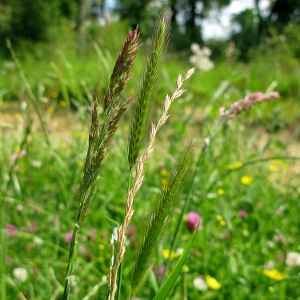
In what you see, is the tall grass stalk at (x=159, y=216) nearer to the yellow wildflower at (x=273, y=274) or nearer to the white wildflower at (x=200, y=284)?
the white wildflower at (x=200, y=284)

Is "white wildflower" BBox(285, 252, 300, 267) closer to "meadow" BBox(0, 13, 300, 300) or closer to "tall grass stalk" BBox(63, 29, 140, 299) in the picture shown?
"meadow" BBox(0, 13, 300, 300)

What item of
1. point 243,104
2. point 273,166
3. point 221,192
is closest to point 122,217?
point 221,192

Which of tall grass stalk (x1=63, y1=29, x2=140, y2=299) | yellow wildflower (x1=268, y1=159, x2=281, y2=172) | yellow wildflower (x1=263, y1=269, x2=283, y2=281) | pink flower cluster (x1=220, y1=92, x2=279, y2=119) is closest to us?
tall grass stalk (x1=63, y1=29, x2=140, y2=299)

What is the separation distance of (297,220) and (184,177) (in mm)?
1631

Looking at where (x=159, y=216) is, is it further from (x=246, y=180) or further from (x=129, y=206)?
(x=246, y=180)

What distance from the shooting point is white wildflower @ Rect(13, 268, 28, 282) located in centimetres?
130

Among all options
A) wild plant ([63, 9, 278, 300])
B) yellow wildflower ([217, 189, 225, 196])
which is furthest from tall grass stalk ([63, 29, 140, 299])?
yellow wildflower ([217, 189, 225, 196])

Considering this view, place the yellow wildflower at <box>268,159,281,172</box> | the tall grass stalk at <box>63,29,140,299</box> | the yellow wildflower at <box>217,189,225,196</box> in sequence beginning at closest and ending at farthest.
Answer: the tall grass stalk at <box>63,29,140,299</box>
the yellow wildflower at <box>217,189,225,196</box>
the yellow wildflower at <box>268,159,281,172</box>

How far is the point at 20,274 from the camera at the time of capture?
4.30ft

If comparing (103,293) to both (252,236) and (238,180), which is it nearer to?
(252,236)

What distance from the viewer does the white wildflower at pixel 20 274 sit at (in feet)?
4.27

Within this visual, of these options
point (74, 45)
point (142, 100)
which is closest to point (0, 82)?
point (74, 45)

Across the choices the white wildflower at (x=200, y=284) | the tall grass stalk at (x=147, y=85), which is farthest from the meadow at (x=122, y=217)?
the tall grass stalk at (x=147, y=85)

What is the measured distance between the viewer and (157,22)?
1.44 ft
